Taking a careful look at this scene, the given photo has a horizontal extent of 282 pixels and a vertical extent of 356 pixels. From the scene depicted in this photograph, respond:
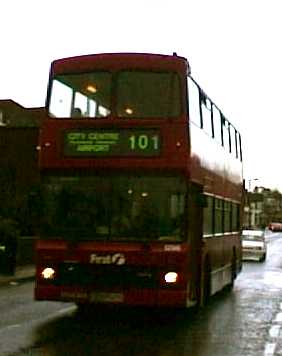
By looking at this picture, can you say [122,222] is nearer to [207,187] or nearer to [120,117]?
[120,117]

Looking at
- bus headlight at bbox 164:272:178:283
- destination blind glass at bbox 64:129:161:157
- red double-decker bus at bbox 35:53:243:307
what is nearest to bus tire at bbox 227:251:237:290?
red double-decker bus at bbox 35:53:243:307

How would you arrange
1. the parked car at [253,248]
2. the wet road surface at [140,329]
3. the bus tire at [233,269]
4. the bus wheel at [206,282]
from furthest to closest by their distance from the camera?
the parked car at [253,248], the bus tire at [233,269], the bus wheel at [206,282], the wet road surface at [140,329]

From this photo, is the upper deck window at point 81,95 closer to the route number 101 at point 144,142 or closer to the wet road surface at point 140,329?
the route number 101 at point 144,142

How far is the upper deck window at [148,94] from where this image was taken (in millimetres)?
13773

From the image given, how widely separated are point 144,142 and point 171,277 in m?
2.18

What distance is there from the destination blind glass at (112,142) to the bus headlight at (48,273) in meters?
1.87

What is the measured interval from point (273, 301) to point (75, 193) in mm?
7903

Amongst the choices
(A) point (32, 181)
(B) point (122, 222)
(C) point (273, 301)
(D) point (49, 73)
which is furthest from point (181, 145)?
(A) point (32, 181)

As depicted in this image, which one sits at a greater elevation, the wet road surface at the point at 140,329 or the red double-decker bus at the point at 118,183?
the red double-decker bus at the point at 118,183

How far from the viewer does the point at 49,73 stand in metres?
14.5

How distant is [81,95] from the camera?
14.2 metres

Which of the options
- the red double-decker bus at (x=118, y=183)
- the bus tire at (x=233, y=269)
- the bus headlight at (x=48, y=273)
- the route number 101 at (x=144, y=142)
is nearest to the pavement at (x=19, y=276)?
the bus tire at (x=233, y=269)

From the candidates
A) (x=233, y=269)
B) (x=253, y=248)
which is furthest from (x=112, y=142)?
(x=253, y=248)

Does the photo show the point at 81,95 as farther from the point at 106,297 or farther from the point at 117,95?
the point at 106,297
